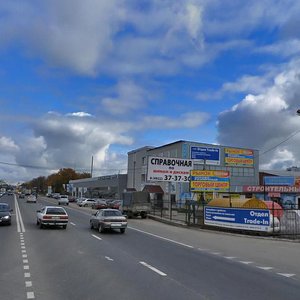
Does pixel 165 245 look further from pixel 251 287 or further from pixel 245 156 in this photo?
pixel 245 156

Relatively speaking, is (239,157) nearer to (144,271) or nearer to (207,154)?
(207,154)

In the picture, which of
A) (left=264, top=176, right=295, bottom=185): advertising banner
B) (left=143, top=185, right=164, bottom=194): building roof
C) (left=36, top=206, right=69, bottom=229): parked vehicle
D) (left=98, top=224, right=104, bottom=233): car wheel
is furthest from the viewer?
(left=143, top=185, right=164, bottom=194): building roof

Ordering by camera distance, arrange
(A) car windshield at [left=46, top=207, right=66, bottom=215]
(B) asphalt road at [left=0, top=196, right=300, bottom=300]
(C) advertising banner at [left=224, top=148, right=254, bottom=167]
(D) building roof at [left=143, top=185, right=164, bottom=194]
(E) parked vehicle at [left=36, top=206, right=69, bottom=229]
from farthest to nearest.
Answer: (C) advertising banner at [left=224, top=148, right=254, bottom=167], (D) building roof at [left=143, top=185, right=164, bottom=194], (A) car windshield at [left=46, top=207, right=66, bottom=215], (E) parked vehicle at [left=36, top=206, right=69, bottom=229], (B) asphalt road at [left=0, top=196, right=300, bottom=300]

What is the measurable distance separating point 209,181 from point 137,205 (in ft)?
27.1

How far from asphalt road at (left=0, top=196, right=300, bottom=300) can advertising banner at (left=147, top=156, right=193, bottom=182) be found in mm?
28777

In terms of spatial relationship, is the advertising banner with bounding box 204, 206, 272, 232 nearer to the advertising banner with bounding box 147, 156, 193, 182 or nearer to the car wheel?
the car wheel

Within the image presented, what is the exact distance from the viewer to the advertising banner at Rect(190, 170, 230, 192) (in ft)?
131

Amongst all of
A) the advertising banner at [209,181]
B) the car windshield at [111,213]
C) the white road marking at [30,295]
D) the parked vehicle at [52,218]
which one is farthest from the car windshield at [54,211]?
the white road marking at [30,295]

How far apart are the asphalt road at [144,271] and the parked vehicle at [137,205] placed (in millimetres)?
25383

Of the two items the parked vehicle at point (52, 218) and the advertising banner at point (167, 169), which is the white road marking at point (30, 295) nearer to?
the parked vehicle at point (52, 218)

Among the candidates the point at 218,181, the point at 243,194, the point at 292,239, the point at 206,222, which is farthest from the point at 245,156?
the point at 292,239

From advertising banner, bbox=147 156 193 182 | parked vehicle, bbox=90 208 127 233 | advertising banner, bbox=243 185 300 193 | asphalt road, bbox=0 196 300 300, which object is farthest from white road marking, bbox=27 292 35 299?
advertising banner, bbox=243 185 300 193

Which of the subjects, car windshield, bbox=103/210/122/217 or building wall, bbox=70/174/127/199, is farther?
building wall, bbox=70/174/127/199

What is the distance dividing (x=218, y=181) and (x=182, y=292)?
32.5 m
